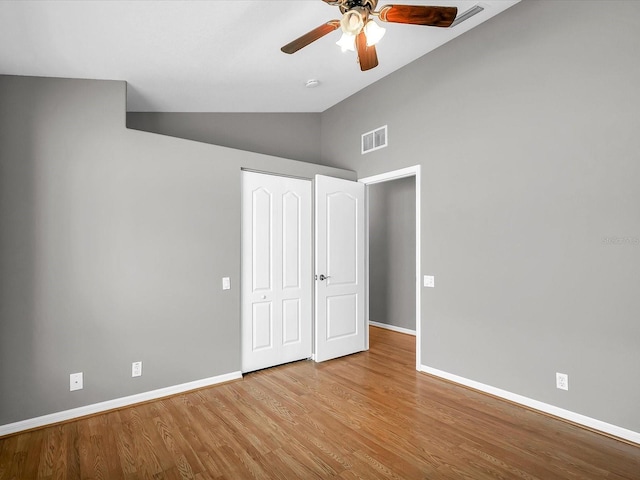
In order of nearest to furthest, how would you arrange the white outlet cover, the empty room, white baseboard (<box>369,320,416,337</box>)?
1. the empty room
2. the white outlet cover
3. white baseboard (<box>369,320,416,337</box>)

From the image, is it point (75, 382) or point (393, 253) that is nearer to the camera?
point (75, 382)

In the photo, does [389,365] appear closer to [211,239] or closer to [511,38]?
[211,239]

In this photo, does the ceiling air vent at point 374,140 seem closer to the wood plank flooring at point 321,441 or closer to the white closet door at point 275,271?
the white closet door at point 275,271

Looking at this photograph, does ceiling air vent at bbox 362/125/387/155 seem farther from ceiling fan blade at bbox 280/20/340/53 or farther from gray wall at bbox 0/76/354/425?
ceiling fan blade at bbox 280/20/340/53

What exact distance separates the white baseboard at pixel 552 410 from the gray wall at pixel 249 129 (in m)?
3.37

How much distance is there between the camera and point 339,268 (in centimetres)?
421

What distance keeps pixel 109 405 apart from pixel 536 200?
12.8 feet

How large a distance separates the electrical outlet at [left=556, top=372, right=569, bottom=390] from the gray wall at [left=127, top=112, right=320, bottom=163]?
3831mm

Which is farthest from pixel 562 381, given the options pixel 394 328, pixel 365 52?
pixel 394 328

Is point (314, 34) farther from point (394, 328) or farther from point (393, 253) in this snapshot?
point (394, 328)

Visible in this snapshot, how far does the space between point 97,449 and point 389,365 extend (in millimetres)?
2779

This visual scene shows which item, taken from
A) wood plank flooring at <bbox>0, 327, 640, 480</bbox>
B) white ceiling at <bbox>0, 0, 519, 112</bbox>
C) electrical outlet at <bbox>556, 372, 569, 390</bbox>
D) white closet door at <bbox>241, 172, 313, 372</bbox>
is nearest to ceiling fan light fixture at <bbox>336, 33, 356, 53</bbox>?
white ceiling at <bbox>0, 0, 519, 112</bbox>

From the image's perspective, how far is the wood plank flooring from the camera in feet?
6.80

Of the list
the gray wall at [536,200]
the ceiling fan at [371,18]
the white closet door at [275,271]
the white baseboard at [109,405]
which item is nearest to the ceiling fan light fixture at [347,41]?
the ceiling fan at [371,18]
